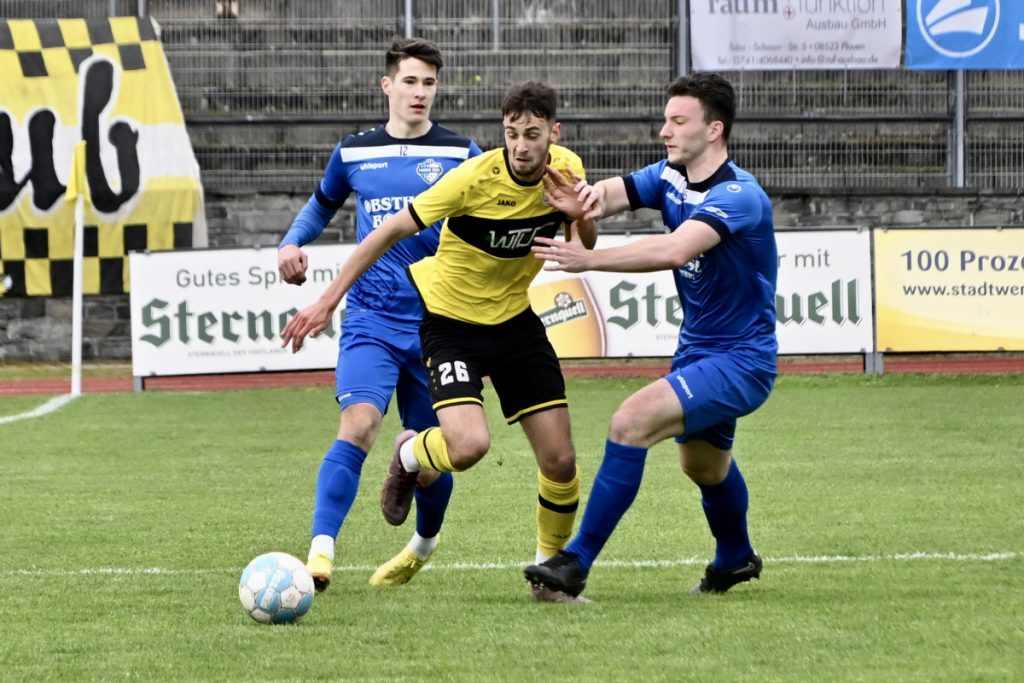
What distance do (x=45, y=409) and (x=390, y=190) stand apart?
8267mm

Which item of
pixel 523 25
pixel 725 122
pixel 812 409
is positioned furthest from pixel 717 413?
pixel 523 25

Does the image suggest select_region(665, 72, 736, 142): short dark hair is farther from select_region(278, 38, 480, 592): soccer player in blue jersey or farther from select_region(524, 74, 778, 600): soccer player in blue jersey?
select_region(278, 38, 480, 592): soccer player in blue jersey

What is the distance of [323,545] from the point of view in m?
5.74

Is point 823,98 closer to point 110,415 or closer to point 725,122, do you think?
point 110,415

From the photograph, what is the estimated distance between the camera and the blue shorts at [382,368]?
615cm

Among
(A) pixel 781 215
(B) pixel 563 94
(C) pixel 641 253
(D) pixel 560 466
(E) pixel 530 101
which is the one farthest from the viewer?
(B) pixel 563 94

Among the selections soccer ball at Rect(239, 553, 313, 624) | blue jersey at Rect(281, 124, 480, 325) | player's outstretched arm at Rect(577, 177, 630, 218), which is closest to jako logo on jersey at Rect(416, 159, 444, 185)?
blue jersey at Rect(281, 124, 480, 325)

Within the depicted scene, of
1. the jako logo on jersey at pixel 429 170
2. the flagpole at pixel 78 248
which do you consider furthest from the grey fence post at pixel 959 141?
the jako logo on jersey at pixel 429 170

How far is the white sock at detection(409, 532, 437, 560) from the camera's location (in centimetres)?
609

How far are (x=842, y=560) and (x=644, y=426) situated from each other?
1.36 meters

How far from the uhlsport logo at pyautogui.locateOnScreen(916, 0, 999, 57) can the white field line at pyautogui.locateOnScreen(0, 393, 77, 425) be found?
34.2ft

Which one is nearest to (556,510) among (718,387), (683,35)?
(718,387)

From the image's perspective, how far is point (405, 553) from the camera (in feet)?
20.0

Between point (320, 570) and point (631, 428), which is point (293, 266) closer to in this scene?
point (320, 570)
